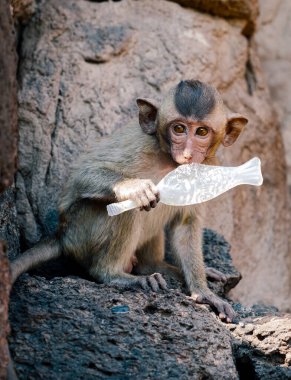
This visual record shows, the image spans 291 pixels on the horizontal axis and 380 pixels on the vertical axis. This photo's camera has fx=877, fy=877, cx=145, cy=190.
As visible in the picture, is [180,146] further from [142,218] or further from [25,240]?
[25,240]

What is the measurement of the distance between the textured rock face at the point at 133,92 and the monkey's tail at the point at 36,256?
77 cm

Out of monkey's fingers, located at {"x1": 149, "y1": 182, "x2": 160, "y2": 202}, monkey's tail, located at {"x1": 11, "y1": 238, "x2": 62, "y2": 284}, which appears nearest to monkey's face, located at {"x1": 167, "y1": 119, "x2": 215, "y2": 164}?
monkey's fingers, located at {"x1": 149, "y1": 182, "x2": 160, "y2": 202}

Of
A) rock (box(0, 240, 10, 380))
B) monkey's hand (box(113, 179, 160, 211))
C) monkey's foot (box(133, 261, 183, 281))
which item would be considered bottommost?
monkey's foot (box(133, 261, 183, 281))

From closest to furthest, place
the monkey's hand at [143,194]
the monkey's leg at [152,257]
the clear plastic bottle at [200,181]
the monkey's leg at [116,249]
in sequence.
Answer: the monkey's hand at [143,194] < the clear plastic bottle at [200,181] < the monkey's leg at [116,249] < the monkey's leg at [152,257]

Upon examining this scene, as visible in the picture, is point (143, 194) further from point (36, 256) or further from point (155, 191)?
point (36, 256)

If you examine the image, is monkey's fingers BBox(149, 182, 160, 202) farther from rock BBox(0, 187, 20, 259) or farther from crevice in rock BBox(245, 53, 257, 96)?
crevice in rock BBox(245, 53, 257, 96)

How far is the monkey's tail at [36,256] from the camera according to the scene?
248 inches

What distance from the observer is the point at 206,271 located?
7465 mm

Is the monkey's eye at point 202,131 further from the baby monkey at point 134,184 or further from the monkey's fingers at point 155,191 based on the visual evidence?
the monkey's fingers at point 155,191

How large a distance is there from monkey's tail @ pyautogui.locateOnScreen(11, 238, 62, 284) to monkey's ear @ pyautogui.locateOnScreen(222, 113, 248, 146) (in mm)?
1612

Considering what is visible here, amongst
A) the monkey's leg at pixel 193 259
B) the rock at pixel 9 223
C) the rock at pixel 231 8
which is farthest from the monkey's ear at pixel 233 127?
the rock at pixel 231 8

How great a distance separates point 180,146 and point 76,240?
117 cm

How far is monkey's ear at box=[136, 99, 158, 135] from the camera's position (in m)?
7.01

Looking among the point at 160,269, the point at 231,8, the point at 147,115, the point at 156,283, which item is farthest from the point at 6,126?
the point at 231,8
